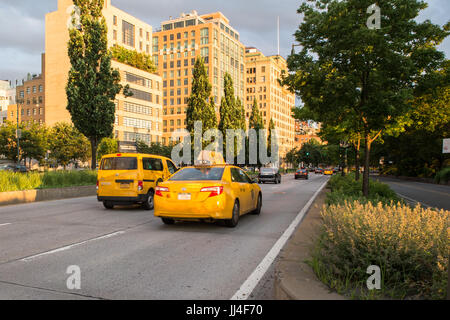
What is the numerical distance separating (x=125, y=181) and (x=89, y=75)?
15406 millimetres

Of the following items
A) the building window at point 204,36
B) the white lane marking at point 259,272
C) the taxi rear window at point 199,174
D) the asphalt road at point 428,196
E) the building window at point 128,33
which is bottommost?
the asphalt road at point 428,196

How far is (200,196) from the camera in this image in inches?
325

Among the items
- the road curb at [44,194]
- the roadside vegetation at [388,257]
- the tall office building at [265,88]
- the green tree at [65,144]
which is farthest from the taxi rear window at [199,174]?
the tall office building at [265,88]

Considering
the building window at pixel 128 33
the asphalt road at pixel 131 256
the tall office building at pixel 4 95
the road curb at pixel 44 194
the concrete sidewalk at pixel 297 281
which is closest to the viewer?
the concrete sidewalk at pixel 297 281

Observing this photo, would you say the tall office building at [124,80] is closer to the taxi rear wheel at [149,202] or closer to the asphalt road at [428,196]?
the asphalt road at [428,196]

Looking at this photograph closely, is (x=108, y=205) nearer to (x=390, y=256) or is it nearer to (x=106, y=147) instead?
(x=390, y=256)

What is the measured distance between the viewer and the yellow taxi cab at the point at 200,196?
8242 millimetres

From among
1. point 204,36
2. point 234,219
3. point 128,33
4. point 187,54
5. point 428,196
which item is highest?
point 204,36

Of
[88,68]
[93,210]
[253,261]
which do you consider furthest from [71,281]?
[88,68]

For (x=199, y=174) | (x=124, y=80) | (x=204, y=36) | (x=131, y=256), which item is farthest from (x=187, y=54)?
(x=131, y=256)

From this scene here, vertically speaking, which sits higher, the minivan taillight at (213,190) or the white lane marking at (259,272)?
the minivan taillight at (213,190)

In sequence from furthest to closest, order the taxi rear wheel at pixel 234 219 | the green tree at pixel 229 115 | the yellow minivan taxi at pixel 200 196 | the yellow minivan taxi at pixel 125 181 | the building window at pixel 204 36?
the building window at pixel 204 36
the green tree at pixel 229 115
the yellow minivan taxi at pixel 125 181
the taxi rear wheel at pixel 234 219
the yellow minivan taxi at pixel 200 196

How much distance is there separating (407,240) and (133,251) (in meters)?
4.40

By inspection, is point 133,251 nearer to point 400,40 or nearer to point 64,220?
point 64,220
